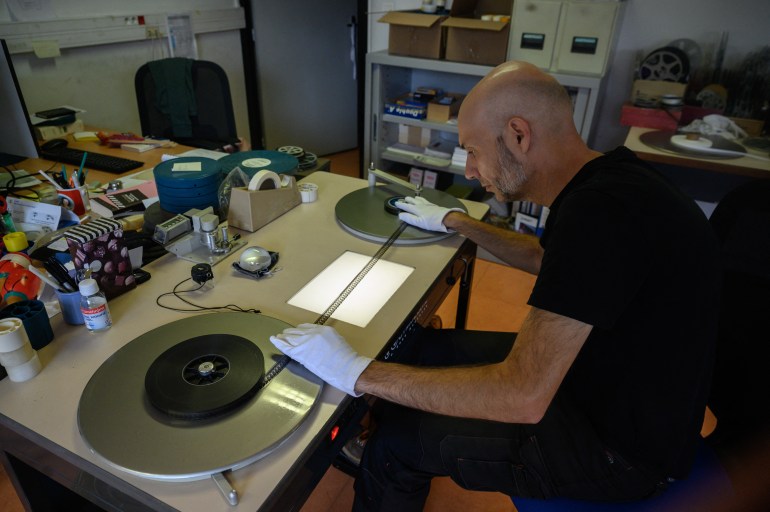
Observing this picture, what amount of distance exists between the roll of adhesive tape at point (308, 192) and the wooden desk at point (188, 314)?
0.08 metres

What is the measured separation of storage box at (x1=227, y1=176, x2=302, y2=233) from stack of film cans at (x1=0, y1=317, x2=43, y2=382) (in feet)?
1.90

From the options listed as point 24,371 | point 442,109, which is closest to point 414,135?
point 442,109

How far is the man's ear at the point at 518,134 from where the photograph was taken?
102 centimetres

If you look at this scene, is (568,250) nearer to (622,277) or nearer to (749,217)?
(622,277)

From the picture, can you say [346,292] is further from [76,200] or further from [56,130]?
[56,130]

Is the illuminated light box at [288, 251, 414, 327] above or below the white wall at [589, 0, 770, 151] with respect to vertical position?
below

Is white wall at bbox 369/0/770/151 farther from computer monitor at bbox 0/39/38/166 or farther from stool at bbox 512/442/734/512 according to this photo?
computer monitor at bbox 0/39/38/166

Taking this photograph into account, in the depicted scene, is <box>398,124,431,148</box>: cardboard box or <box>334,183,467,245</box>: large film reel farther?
<box>398,124,431,148</box>: cardboard box

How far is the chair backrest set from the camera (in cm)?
94

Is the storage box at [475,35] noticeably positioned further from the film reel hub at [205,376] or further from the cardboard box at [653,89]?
the film reel hub at [205,376]

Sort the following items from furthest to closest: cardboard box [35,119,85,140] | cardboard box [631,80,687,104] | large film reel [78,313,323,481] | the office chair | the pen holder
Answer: the office chair
cardboard box [631,80,687,104]
cardboard box [35,119,85,140]
the pen holder
large film reel [78,313,323,481]

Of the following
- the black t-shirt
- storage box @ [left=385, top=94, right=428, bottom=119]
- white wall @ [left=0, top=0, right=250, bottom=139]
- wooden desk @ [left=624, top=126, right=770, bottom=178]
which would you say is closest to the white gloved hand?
the black t-shirt

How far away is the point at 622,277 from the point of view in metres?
0.82

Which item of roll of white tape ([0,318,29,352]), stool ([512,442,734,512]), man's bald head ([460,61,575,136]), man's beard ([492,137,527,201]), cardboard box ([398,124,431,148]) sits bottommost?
stool ([512,442,734,512])
